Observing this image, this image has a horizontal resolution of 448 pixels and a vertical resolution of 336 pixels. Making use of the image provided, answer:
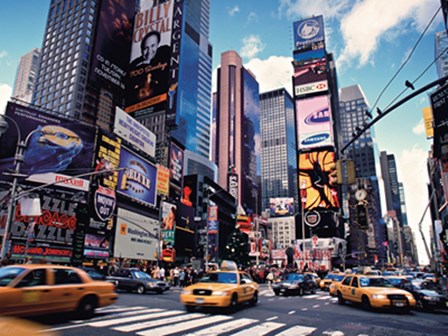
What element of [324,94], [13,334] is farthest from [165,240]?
[324,94]

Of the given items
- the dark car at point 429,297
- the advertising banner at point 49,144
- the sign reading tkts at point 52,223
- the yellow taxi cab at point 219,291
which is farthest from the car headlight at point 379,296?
the sign reading tkts at point 52,223

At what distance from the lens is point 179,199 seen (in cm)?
7712

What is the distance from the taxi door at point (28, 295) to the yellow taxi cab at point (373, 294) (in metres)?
11.7

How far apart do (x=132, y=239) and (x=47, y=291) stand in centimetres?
4212

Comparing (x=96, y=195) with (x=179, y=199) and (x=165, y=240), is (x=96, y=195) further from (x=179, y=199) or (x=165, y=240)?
(x=179, y=199)

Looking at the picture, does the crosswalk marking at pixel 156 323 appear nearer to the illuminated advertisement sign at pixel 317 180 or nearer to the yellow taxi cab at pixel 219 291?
the yellow taxi cab at pixel 219 291

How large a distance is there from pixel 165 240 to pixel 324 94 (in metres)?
74.2

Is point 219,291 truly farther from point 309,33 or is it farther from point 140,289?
point 309,33

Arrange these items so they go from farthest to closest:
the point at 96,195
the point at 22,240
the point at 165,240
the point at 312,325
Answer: the point at 165,240
the point at 96,195
the point at 22,240
the point at 312,325

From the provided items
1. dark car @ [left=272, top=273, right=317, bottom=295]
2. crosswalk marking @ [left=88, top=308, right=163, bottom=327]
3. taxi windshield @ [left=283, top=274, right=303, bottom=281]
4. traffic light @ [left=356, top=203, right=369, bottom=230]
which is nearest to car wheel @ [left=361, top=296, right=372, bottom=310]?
traffic light @ [left=356, top=203, right=369, bottom=230]

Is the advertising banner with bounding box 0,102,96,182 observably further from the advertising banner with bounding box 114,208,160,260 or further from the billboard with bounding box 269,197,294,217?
the billboard with bounding box 269,197,294,217

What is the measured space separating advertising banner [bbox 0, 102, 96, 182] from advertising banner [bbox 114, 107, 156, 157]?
5.66 meters

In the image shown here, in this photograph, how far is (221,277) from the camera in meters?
13.3

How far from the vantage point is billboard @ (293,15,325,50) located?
389 ft
